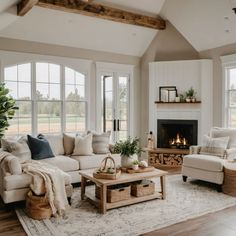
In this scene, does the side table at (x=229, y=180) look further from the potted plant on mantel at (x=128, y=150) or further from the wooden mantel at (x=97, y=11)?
the wooden mantel at (x=97, y=11)

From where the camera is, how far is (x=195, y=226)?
323cm

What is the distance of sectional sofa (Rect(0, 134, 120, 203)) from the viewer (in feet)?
11.9

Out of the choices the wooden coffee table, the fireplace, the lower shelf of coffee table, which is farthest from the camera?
the fireplace

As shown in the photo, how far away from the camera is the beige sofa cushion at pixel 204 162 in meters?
4.53

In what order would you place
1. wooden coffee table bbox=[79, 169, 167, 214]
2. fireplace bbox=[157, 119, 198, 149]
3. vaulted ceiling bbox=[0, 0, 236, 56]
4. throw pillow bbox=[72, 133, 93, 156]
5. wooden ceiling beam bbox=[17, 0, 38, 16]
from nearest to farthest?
wooden coffee table bbox=[79, 169, 167, 214] < wooden ceiling beam bbox=[17, 0, 38, 16] < throw pillow bbox=[72, 133, 93, 156] < vaulted ceiling bbox=[0, 0, 236, 56] < fireplace bbox=[157, 119, 198, 149]

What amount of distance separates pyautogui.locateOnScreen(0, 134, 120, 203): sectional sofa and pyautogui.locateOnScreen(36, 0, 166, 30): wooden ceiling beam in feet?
8.25

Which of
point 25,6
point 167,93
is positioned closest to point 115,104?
point 167,93

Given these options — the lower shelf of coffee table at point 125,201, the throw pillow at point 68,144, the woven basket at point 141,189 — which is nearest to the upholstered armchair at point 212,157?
the lower shelf of coffee table at point 125,201

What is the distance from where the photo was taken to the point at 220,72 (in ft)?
21.0

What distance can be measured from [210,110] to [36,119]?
4162 millimetres

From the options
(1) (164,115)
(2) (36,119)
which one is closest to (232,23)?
(1) (164,115)

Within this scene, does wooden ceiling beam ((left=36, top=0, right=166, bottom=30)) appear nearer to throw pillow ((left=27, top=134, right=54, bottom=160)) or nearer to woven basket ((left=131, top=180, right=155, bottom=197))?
throw pillow ((left=27, top=134, right=54, bottom=160))

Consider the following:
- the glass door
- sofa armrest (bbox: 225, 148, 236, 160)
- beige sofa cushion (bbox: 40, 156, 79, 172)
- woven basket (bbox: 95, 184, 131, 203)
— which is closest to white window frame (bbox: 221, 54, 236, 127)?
sofa armrest (bbox: 225, 148, 236, 160)

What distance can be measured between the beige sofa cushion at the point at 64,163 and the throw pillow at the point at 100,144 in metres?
0.66
